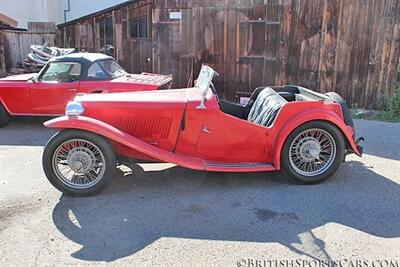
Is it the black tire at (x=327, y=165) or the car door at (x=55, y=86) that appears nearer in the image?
the black tire at (x=327, y=165)

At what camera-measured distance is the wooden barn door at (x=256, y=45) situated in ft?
28.1

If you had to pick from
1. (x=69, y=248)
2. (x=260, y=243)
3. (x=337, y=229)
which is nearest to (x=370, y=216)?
(x=337, y=229)

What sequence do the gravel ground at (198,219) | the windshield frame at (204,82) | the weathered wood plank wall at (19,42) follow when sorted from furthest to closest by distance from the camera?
1. the weathered wood plank wall at (19,42)
2. the windshield frame at (204,82)
3. the gravel ground at (198,219)

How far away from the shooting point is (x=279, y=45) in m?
8.59

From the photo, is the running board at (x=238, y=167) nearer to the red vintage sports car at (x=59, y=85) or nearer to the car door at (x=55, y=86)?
the red vintage sports car at (x=59, y=85)

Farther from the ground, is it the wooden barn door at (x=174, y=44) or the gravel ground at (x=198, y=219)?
the wooden barn door at (x=174, y=44)

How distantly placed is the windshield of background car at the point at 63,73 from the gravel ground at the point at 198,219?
2299mm

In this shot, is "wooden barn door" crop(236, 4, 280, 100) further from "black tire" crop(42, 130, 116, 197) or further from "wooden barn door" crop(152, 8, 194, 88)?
"black tire" crop(42, 130, 116, 197)

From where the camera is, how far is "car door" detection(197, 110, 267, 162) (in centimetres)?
432

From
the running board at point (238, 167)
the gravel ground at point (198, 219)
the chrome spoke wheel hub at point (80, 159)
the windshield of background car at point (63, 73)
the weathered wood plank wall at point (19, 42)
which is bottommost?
the gravel ground at point (198, 219)

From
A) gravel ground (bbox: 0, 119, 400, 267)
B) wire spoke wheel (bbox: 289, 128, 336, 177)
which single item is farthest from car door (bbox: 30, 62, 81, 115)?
wire spoke wheel (bbox: 289, 128, 336, 177)

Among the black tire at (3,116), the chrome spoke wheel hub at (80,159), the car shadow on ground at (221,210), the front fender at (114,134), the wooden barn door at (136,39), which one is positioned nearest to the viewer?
the car shadow on ground at (221,210)

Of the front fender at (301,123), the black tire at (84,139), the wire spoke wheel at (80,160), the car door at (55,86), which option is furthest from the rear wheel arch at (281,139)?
the car door at (55,86)

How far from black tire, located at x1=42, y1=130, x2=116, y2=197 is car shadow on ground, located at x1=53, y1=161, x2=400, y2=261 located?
0.10 m
